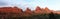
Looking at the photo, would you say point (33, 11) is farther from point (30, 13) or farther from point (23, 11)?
point (23, 11)

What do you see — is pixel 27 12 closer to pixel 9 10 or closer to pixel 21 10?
pixel 21 10

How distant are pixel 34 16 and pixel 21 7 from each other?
0.84ft

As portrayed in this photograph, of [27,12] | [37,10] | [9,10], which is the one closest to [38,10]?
[37,10]

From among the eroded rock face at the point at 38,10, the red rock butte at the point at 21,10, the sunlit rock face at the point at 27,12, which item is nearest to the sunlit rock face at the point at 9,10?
the red rock butte at the point at 21,10

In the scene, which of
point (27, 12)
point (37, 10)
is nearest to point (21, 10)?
point (27, 12)

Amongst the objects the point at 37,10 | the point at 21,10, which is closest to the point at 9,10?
the point at 21,10

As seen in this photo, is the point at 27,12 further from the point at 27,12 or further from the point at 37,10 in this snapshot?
the point at 37,10

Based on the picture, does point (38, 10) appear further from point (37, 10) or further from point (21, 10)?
point (21, 10)

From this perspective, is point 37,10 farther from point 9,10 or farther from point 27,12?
point 9,10

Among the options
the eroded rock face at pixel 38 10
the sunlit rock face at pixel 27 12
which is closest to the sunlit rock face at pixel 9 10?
the sunlit rock face at pixel 27 12

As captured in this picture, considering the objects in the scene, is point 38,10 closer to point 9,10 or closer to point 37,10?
point 37,10

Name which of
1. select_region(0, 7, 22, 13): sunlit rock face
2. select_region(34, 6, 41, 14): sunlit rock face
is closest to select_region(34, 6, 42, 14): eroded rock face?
select_region(34, 6, 41, 14): sunlit rock face

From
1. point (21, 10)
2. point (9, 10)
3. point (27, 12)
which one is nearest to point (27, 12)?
point (27, 12)

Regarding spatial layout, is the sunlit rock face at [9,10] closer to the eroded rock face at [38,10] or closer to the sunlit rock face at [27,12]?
the sunlit rock face at [27,12]
